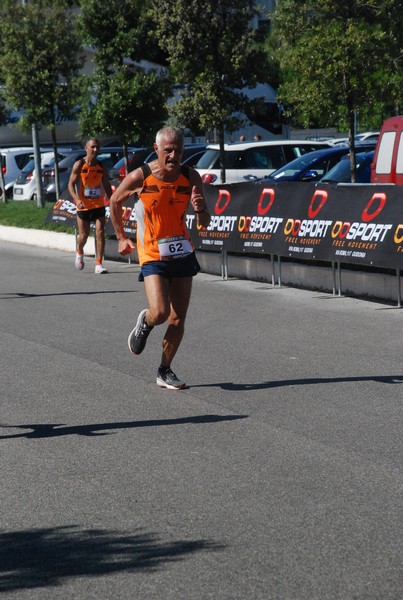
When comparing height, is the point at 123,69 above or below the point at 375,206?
above

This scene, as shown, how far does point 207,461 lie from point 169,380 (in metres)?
2.19

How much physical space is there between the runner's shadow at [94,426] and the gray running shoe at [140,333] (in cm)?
123

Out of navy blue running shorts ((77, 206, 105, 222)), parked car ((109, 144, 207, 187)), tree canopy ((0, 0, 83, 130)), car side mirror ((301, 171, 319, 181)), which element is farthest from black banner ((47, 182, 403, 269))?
tree canopy ((0, 0, 83, 130))

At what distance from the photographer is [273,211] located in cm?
1484

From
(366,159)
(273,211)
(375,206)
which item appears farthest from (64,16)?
(375,206)

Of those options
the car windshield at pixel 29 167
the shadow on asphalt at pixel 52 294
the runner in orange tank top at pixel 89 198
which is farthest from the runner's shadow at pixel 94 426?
the car windshield at pixel 29 167

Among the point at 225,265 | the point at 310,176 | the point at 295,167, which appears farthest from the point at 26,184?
the point at 225,265

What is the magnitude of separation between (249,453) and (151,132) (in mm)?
19972

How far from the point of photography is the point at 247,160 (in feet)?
82.9

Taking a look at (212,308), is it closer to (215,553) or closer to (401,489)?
(401,489)

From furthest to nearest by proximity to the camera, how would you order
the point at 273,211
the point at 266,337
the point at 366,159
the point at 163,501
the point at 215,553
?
1. the point at 366,159
2. the point at 273,211
3. the point at 266,337
4. the point at 163,501
5. the point at 215,553

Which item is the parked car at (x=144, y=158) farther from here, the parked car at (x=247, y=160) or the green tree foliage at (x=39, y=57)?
the green tree foliage at (x=39, y=57)

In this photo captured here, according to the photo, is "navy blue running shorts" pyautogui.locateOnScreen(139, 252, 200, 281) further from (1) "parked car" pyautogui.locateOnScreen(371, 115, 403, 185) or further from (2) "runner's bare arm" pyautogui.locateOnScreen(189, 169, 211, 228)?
(1) "parked car" pyautogui.locateOnScreen(371, 115, 403, 185)

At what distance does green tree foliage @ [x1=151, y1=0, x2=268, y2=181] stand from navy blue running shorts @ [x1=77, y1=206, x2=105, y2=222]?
7.13 m
